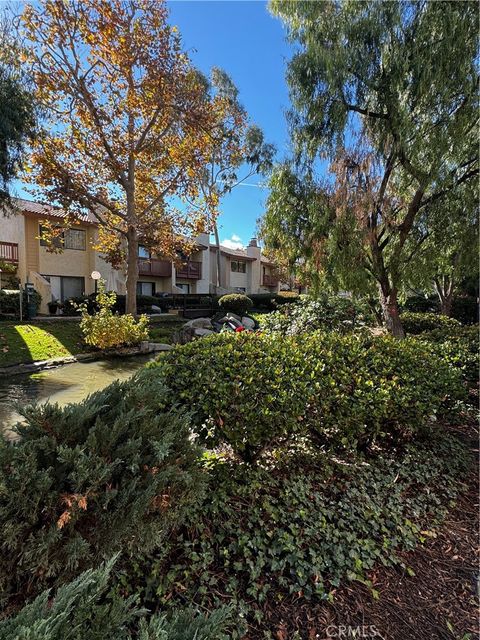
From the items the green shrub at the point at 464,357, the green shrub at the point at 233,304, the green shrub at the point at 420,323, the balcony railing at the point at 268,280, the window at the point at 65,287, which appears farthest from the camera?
the balcony railing at the point at 268,280

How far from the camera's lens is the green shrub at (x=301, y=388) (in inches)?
90.9

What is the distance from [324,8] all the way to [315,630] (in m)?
6.74

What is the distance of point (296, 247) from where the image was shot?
6043 millimetres

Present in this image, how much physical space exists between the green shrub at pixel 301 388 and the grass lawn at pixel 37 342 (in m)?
7.80

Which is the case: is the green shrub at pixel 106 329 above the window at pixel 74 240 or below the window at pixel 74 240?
below

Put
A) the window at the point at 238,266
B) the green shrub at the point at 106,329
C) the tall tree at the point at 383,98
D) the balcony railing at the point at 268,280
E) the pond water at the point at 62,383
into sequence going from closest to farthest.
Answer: the tall tree at the point at 383,98, the pond water at the point at 62,383, the green shrub at the point at 106,329, the window at the point at 238,266, the balcony railing at the point at 268,280

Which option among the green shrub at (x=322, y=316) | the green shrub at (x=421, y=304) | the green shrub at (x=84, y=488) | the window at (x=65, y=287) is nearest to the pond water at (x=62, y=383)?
the green shrub at (x=322, y=316)

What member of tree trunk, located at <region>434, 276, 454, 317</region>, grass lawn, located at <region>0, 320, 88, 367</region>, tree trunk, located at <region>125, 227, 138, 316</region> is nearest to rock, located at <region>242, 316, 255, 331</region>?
tree trunk, located at <region>125, 227, 138, 316</region>

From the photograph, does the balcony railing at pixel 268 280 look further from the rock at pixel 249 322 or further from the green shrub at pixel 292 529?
the green shrub at pixel 292 529

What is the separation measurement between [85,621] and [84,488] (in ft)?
1.55

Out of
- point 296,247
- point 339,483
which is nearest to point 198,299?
point 296,247

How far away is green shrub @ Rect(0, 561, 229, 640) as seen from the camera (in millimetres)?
910

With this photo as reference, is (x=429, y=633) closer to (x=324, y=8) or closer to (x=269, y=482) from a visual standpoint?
(x=269, y=482)

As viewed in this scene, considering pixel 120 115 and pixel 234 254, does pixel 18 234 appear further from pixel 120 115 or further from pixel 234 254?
pixel 234 254
